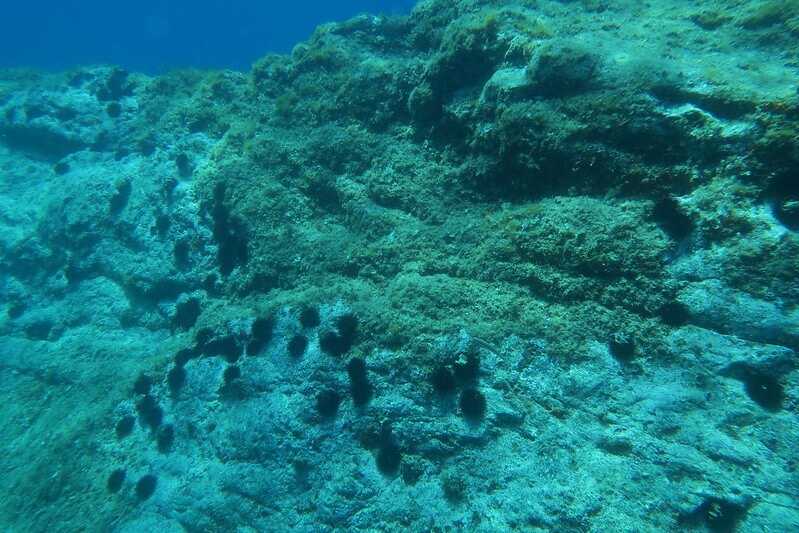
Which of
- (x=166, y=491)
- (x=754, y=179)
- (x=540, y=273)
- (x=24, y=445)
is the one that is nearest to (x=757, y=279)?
(x=754, y=179)

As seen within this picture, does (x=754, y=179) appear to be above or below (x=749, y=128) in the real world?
below

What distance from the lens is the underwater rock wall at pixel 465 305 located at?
468 centimetres

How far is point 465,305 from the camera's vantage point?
6.35 metres

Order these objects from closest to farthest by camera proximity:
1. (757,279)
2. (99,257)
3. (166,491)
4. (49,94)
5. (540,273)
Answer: (757,279) < (540,273) < (166,491) < (99,257) < (49,94)

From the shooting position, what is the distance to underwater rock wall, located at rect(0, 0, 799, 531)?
4.68 metres

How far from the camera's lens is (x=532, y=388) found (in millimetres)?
5430

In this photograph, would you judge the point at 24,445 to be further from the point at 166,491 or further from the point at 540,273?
the point at 540,273

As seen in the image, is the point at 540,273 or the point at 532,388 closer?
the point at 532,388

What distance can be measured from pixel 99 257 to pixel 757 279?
641 inches

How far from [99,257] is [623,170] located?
14957 mm

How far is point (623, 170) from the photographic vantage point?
18.5 feet

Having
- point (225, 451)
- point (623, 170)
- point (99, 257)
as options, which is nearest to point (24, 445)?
point (99, 257)

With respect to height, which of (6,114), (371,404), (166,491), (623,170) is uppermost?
(6,114)

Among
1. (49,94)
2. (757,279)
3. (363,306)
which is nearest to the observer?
(757,279)
